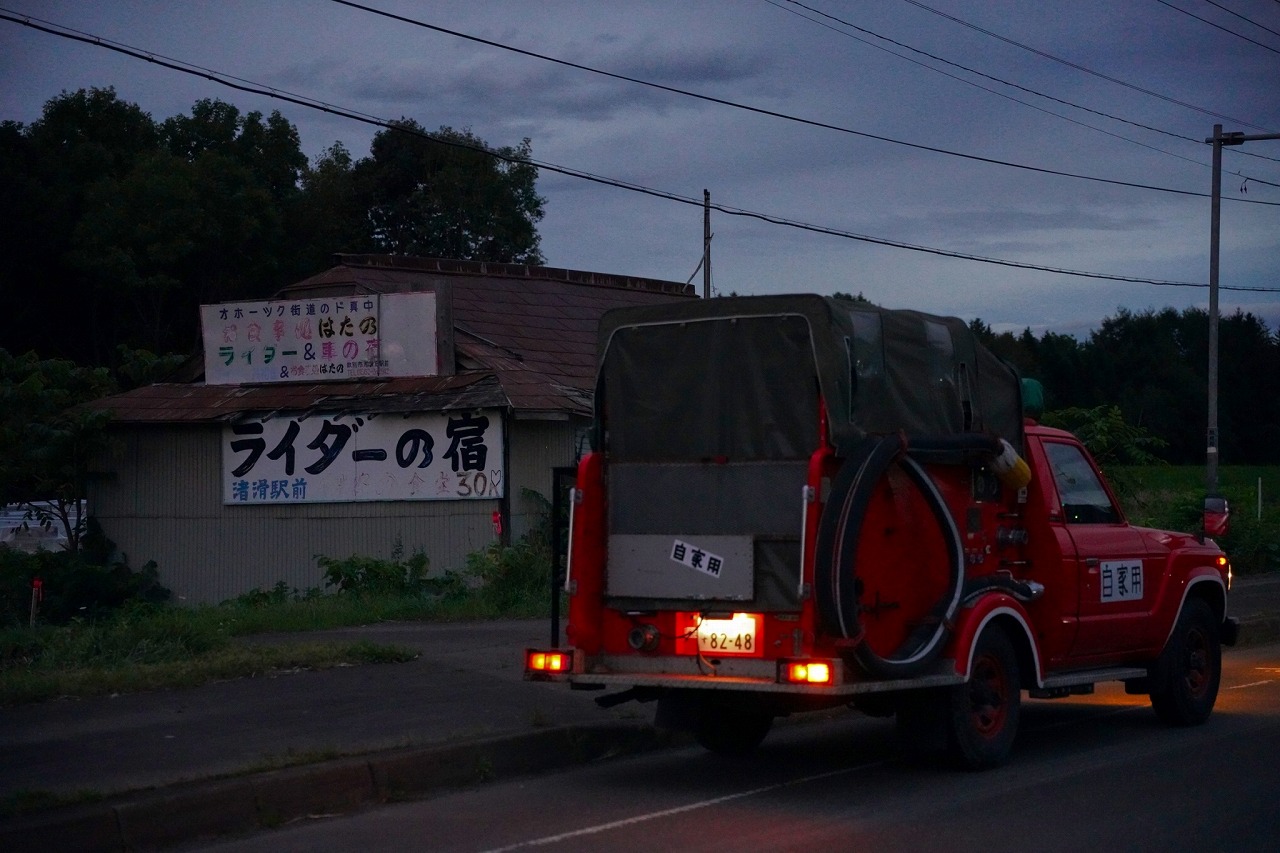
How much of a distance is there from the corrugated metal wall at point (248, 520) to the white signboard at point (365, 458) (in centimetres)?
19

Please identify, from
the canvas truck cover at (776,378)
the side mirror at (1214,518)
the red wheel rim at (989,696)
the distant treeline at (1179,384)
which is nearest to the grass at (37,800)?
the canvas truck cover at (776,378)

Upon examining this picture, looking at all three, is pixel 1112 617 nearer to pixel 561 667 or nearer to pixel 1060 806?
pixel 1060 806

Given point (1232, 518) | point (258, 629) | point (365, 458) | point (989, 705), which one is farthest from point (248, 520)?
point (1232, 518)

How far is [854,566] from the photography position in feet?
24.9

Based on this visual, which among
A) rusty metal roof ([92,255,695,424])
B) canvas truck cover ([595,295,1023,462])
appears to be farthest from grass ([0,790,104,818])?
rusty metal roof ([92,255,695,424])

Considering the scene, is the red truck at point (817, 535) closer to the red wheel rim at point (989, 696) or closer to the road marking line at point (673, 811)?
the red wheel rim at point (989, 696)

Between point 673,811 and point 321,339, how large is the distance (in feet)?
45.5

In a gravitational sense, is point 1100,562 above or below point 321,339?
below

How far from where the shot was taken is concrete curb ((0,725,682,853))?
6820 mm

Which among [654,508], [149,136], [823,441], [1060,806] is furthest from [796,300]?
[149,136]

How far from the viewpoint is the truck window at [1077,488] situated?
970cm

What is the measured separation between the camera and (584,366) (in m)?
22.7

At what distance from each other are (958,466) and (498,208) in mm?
40223

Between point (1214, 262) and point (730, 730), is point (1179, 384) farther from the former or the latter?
point (730, 730)
